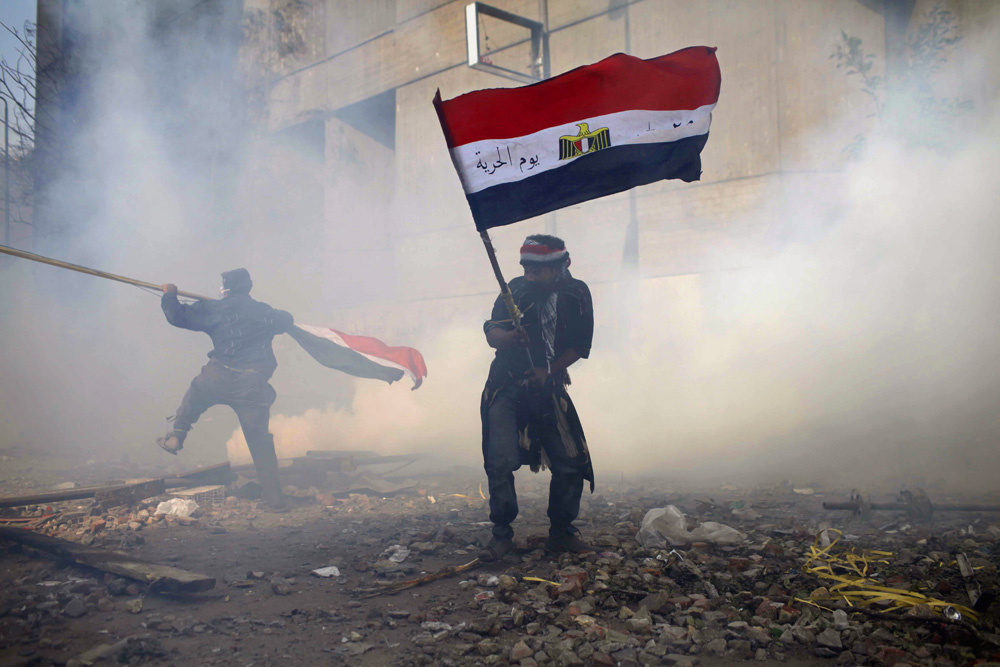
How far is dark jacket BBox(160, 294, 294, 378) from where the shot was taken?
22.2ft

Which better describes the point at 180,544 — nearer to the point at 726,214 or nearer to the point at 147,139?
the point at 726,214

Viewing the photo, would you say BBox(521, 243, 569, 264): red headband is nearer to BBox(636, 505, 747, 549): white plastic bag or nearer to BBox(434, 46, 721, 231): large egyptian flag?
BBox(434, 46, 721, 231): large egyptian flag

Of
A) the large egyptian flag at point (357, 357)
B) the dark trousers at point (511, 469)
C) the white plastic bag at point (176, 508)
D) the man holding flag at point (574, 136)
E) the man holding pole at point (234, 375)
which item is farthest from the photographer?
the large egyptian flag at point (357, 357)

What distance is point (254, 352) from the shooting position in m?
7.04

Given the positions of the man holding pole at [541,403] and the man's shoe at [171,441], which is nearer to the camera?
the man holding pole at [541,403]

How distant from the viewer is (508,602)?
3.42 meters

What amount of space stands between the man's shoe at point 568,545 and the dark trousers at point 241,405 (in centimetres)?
365

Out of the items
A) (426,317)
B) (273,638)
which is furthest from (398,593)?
(426,317)

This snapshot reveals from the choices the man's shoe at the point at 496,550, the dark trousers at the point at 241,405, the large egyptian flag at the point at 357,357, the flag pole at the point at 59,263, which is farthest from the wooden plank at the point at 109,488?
the man's shoe at the point at 496,550

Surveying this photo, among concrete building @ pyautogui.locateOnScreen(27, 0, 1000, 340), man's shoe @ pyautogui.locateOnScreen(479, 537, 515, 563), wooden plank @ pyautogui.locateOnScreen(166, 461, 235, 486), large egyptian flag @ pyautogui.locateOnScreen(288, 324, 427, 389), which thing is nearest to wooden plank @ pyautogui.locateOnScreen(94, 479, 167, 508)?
wooden plank @ pyautogui.locateOnScreen(166, 461, 235, 486)

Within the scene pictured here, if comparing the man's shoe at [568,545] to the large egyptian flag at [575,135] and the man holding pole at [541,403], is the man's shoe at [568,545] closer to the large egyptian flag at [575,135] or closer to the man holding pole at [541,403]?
the man holding pole at [541,403]

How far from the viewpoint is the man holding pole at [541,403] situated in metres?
4.09

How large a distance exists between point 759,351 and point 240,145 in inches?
532

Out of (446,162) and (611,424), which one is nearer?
(611,424)
